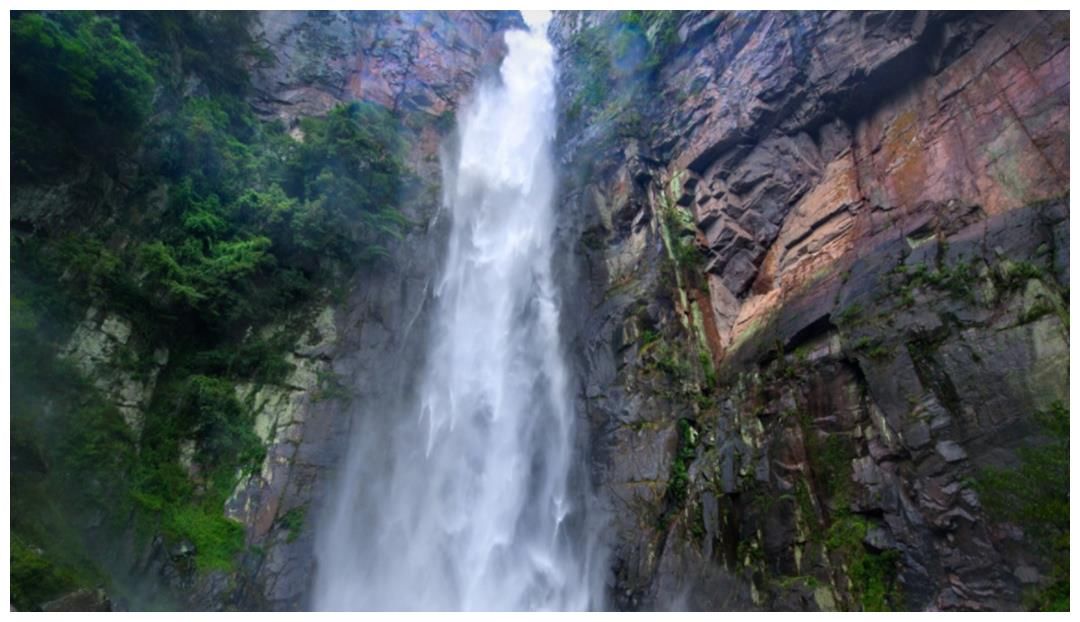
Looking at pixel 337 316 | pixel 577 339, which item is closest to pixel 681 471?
pixel 577 339

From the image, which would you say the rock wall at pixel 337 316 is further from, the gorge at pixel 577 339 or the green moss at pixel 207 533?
the green moss at pixel 207 533

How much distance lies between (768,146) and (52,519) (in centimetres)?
1642

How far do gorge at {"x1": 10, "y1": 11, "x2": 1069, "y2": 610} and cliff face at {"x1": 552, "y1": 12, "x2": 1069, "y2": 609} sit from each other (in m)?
0.06

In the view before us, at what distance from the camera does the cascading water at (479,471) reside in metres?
12.7

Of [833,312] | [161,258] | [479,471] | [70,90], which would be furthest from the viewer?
[479,471]

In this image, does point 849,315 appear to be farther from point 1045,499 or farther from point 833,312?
point 1045,499

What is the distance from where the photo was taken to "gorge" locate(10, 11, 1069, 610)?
9070 mm

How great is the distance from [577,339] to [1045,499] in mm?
9873

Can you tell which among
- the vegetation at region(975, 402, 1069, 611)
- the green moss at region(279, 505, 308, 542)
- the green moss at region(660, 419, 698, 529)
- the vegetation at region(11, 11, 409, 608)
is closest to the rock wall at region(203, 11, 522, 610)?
the green moss at region(279, 505, 308, 542)

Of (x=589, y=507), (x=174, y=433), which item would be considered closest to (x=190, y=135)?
(x=174, y=433)

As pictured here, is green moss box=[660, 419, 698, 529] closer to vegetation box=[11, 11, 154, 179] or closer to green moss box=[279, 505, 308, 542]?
green moss box=[279, 505, 308, 542]

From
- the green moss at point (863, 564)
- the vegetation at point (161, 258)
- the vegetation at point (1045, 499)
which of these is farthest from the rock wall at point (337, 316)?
the vegetation at point (1045, 499)

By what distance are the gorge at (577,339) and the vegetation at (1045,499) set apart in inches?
1.2

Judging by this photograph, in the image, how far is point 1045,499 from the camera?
769cm
